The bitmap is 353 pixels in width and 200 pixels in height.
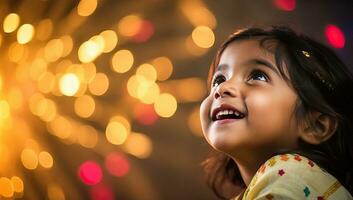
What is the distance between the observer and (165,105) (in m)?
1.70

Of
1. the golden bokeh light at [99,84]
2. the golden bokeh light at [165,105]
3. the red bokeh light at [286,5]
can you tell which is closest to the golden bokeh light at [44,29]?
the golden bokeh light at [99,84]

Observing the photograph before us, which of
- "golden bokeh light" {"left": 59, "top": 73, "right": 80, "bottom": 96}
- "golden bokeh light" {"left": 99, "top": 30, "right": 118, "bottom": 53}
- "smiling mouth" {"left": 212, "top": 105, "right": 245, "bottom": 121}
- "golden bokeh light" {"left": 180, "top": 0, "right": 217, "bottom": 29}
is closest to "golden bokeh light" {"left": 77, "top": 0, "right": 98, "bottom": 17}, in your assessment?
"golden bokeh light" {"left": 99, "top": 30, "right": 118, "bottom": 53}

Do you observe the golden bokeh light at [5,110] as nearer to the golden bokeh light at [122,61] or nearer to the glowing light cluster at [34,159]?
the glowing light cluster at [34,159]

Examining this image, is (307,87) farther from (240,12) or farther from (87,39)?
(87,39)

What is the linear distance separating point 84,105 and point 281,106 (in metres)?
1.06

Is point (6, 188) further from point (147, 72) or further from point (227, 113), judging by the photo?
point (227, 113)

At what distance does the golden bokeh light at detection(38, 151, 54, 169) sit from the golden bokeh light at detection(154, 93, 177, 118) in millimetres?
443

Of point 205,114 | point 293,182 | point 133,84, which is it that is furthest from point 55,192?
point 293,182

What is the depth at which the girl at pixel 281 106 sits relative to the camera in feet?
2.73

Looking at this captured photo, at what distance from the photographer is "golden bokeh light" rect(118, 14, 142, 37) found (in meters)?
1.75

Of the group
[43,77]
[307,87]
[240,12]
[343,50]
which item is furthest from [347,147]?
[43,77]

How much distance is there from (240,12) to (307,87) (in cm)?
77

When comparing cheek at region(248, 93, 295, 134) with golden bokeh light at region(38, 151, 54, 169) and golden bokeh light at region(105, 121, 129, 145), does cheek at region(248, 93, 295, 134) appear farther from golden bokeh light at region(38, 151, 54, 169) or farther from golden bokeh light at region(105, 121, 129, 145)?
golden bokeh light at region(38, 151, 54, 169)

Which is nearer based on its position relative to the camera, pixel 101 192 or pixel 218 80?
pixel 218 80
